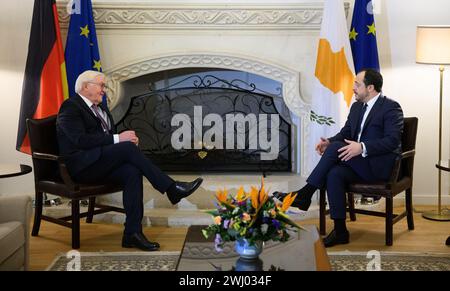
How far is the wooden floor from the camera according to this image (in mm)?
4504

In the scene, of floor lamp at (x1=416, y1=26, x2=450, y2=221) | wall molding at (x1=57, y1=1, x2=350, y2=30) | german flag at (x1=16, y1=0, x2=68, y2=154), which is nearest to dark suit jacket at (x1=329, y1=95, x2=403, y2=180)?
floor lamp at (x1=416, y1=26, x2=450, y2=221)

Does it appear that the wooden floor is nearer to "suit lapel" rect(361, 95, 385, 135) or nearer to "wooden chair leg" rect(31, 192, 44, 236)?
"wooden chair leg" rect(31, 192, 44, 236)

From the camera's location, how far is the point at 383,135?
183 inches

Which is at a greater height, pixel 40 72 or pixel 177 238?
pixel 40 72

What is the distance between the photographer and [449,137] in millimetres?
5750

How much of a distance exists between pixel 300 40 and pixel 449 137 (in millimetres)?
1486

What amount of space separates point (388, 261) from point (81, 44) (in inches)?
111

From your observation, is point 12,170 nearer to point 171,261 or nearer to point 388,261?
point 171,261

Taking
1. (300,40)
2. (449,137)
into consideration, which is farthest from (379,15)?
(449,137)

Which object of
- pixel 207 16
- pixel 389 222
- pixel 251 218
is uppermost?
pixel 207 16

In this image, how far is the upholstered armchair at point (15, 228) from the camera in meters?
3.49

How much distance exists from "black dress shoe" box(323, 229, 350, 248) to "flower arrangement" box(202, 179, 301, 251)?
1.43 metres

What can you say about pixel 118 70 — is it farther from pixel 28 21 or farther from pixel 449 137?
pixel 449 137

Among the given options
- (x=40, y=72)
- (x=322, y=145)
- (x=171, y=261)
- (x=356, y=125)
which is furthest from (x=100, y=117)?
(x=356, y=125)
